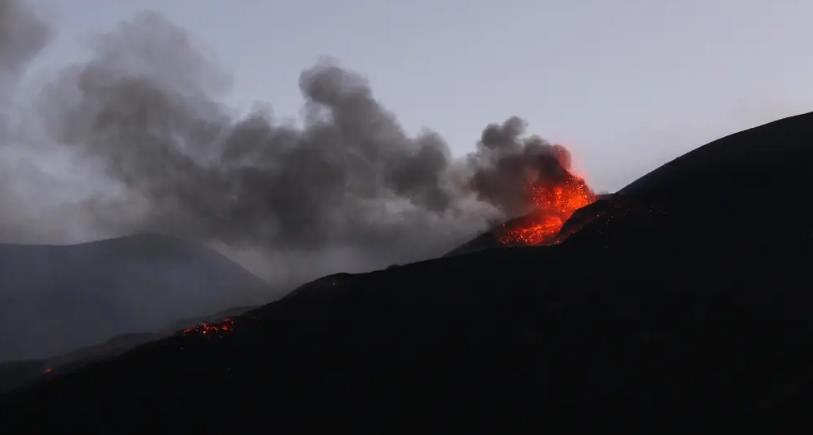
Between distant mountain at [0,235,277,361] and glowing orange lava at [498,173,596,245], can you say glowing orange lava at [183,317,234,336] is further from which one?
distant mountain at [0,235,277,361]

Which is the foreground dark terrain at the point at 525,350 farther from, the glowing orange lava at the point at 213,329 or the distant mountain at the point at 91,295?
the distant mountain at the point at 91,295

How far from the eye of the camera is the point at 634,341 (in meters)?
44.6

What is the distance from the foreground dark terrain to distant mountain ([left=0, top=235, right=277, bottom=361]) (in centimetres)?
11136

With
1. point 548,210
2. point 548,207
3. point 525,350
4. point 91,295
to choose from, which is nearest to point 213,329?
point 525,350

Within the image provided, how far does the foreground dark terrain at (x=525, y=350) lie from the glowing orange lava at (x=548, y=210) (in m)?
11.5

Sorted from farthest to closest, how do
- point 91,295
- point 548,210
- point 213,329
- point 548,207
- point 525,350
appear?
1. point 91,295
2. point 548,207
3. point 548,210
4. point 213,329
5. point 525,350

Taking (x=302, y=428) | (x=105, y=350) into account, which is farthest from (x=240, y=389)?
(x=105, y=350)

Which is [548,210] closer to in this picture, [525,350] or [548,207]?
[548,207]

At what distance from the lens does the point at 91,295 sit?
17012cm

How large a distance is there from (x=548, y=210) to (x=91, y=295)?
117 meters

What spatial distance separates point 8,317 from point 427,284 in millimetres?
126455

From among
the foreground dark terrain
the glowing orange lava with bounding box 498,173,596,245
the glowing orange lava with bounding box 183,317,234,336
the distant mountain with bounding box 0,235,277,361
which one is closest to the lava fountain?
the glowing orange lava with bounding box 498,173,596,245

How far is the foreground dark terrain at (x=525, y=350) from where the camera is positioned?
39156mm

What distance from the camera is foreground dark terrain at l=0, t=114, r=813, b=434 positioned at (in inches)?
1542
